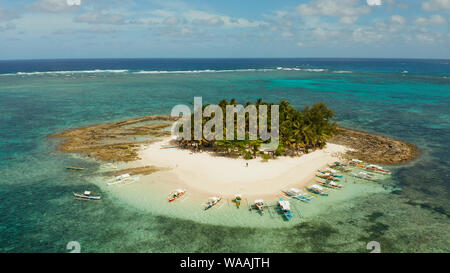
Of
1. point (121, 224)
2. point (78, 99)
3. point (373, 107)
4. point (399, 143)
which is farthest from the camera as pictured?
point (78, 99)

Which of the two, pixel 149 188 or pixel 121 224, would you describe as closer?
pixel 121 224

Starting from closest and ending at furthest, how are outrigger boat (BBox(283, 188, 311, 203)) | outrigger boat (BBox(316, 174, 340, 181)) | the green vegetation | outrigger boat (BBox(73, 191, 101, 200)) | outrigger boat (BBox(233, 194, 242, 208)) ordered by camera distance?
outrigger boat (BBox(233, 194, 242, 208)) → outrigger boat (BBox(283, 188, 311, 203)) → outrigger boat (BBox(73, 191, 101, 200)) → outrigger boat (BBox(316, 174, 340, 181)) → the green vegetation

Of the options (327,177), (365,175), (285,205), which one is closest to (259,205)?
(285,205)

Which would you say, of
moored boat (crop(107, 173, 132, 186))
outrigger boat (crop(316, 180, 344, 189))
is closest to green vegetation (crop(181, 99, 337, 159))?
outrigger boat (crop(316, 180, 344, 189))

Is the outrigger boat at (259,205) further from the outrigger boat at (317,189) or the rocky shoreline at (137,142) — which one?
the rocky shoreline at (137,142)

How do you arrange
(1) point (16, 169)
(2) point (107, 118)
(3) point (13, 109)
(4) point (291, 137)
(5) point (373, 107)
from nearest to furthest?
(1) point (16, 169), (4) point (291, 137), (2) point (107, 118), (3) point (13, 109), (5) point (373, 107)

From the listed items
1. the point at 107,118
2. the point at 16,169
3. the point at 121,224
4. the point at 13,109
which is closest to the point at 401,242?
the point at 121,224

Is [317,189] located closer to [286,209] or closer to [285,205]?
[285,205]

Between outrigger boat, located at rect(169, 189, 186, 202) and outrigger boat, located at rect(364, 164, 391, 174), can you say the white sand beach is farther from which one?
outrigger boat, located at rect(364, 164, 391, 174)

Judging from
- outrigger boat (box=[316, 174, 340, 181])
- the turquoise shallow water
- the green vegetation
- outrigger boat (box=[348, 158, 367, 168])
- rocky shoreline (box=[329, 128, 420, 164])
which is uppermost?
the green vegetation

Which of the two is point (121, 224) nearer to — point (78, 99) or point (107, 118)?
point (107, 118)
